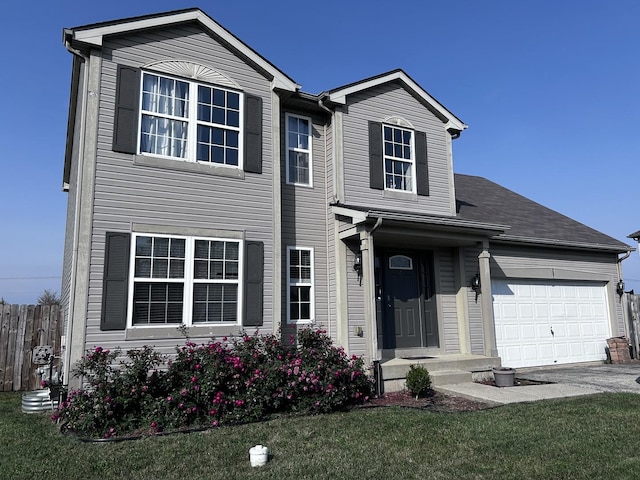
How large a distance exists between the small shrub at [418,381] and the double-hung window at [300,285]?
85.9 inches

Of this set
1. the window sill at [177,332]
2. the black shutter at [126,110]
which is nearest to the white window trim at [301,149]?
the black shutter at [126,110]

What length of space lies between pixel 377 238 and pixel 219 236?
3.24 metres

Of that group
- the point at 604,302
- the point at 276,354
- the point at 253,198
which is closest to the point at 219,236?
the point at 253,198

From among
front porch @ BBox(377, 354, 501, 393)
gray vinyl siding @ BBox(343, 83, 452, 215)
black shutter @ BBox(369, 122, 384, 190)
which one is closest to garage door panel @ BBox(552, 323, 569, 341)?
front porch @ BBox(377, 354, 501, 393)

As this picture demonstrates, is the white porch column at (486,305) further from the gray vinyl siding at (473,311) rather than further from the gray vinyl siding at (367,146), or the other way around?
the gray vinyl siding at (367,146)

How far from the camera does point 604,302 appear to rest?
12836mm

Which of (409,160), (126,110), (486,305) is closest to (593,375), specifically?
(486,305)

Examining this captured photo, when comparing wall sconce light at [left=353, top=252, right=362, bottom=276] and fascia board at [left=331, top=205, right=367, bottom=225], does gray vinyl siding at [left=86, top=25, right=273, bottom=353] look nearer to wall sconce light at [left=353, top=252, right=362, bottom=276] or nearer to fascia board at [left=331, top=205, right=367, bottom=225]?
fascia board at [left=331, top=205, right=367, bottom=225]

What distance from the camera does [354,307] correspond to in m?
9.19

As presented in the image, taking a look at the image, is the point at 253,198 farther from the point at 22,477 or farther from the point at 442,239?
the point at 22,477

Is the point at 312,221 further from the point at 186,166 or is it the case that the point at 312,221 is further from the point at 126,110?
the point at 126,110

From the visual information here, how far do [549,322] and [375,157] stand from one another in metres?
6.13

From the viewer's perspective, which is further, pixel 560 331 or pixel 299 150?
pixel 560 331

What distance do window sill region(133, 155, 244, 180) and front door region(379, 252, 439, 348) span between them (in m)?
3.61
